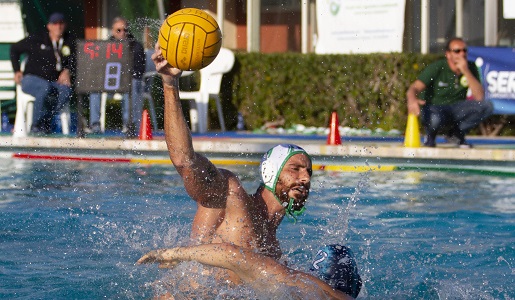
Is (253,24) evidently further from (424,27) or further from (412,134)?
(412,134)

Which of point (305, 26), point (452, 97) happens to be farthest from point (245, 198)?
point (305, 26)

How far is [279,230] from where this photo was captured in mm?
6930

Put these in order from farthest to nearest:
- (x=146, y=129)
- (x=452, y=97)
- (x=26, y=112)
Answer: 1. (x=26, y=112)
2. (x=146, y=129)
3. (x=452, y=97)

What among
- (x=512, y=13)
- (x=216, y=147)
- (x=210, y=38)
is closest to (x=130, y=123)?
(x=216, y=147)

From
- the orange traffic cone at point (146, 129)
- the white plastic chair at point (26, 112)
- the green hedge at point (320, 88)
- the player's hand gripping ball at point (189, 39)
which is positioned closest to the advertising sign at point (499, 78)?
the green hedge at point (320, 88)

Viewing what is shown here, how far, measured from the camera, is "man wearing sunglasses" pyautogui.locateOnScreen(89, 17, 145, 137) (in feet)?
39.2

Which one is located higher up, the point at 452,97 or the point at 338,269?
the point at 452,97

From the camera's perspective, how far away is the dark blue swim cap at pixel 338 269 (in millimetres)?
4074

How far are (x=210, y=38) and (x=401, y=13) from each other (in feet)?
32.9

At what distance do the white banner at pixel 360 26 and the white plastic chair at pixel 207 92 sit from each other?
162 cm

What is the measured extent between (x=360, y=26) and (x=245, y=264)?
432 inches

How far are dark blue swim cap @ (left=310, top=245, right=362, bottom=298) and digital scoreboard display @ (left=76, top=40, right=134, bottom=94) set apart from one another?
8.13 meters

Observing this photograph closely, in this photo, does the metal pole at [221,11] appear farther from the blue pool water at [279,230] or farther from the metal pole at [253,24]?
the blue pool water at [279,230]

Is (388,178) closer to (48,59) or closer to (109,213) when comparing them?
(109,213)
